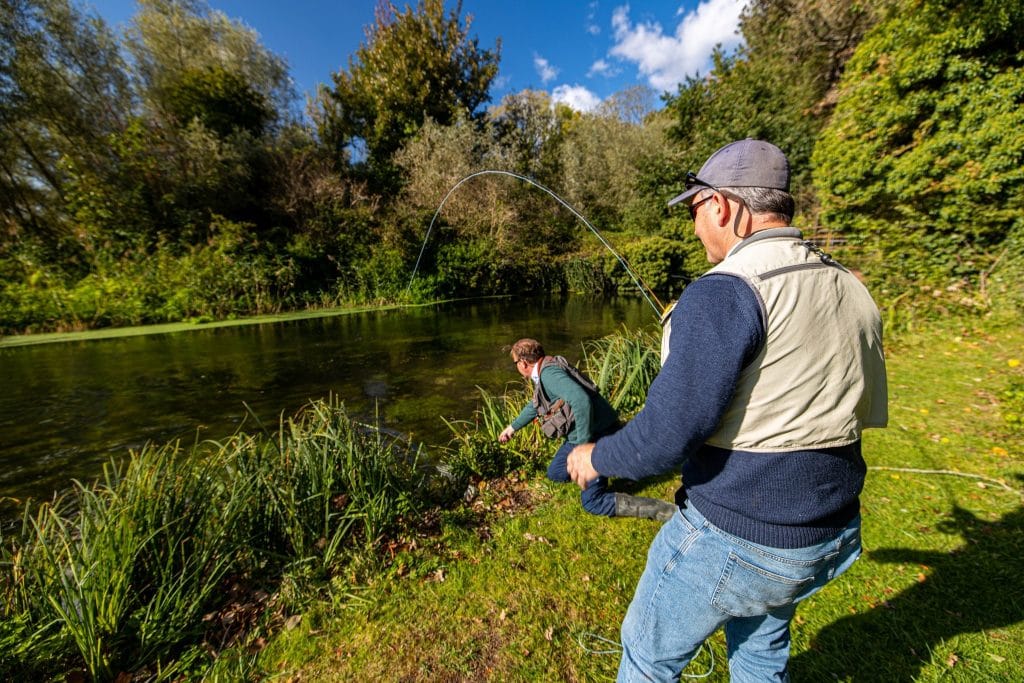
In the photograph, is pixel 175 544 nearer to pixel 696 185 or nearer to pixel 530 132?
pixel 696 185

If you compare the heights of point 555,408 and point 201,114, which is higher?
point 201,114

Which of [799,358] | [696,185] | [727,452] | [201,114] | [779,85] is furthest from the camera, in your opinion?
[201,114]

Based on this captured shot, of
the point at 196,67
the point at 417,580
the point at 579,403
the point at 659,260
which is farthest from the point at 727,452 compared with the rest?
the point at 196,67

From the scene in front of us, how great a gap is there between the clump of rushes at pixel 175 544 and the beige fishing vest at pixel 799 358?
295cm

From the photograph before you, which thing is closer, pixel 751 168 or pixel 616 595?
pixel 751 168

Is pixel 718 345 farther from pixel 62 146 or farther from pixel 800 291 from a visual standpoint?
pixel 62 146

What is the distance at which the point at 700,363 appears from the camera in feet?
3.51

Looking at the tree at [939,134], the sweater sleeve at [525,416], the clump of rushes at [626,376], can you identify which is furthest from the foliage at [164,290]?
the tree at [939,134]

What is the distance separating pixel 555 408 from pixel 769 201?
2.54 meters

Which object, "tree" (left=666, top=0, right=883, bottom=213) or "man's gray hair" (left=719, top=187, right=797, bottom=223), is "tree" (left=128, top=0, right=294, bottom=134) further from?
"man's gray hair" (left=719, top=187, right=797, bottom=223)

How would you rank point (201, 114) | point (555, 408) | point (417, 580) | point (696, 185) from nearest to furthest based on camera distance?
point (696, 185) → point (417, 580) → point (555, 408) → point (201, 114)

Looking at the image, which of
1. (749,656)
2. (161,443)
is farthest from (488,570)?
(161,443)

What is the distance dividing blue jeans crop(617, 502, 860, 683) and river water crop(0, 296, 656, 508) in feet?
8.86

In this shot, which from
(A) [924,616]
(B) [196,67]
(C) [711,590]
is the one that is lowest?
(A) [924,616]
